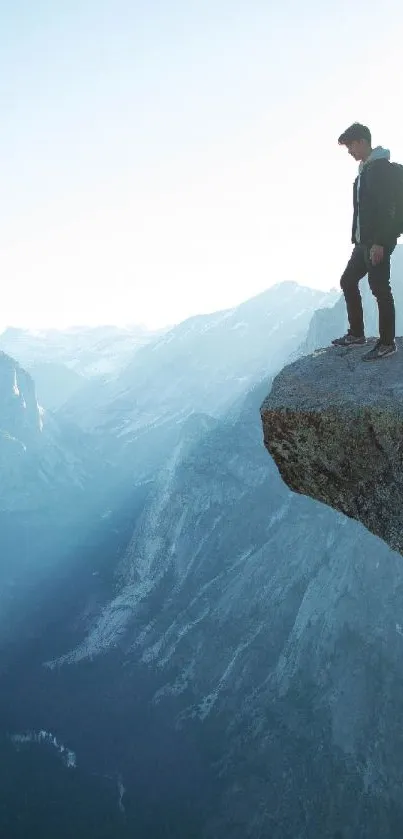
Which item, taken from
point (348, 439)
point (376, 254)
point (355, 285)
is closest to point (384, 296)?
point (376, 254)

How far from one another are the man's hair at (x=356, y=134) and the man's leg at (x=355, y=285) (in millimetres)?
1626

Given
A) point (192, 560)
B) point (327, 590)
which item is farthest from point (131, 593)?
point (327, 590)

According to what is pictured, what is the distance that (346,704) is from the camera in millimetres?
115125

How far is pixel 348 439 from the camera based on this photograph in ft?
21.1

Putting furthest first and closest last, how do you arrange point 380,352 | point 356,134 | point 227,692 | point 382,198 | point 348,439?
point 227,692
point 380,352
point 356,134
point 382,198
point 348,439

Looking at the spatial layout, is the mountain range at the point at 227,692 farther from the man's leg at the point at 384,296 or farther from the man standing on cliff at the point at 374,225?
the man standing on cliff at the point at 374,225

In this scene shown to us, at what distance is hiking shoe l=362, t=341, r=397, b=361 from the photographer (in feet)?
26.4

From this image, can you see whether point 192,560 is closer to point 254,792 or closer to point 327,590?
point 327,590

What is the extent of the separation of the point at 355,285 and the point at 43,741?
16109cm

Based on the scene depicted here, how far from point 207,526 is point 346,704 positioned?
79.0 m

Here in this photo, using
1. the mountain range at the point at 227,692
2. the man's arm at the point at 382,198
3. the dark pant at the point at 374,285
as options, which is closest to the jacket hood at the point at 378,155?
the man's arm at the point at 382,198

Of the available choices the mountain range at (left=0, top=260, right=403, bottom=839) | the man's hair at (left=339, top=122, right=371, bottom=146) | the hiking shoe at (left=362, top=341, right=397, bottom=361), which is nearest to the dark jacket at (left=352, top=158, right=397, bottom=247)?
the man's hair at (left=339, top=122, right=371, bottom=146)

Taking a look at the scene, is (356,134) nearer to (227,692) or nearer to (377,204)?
(377,204)

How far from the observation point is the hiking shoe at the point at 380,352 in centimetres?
805
